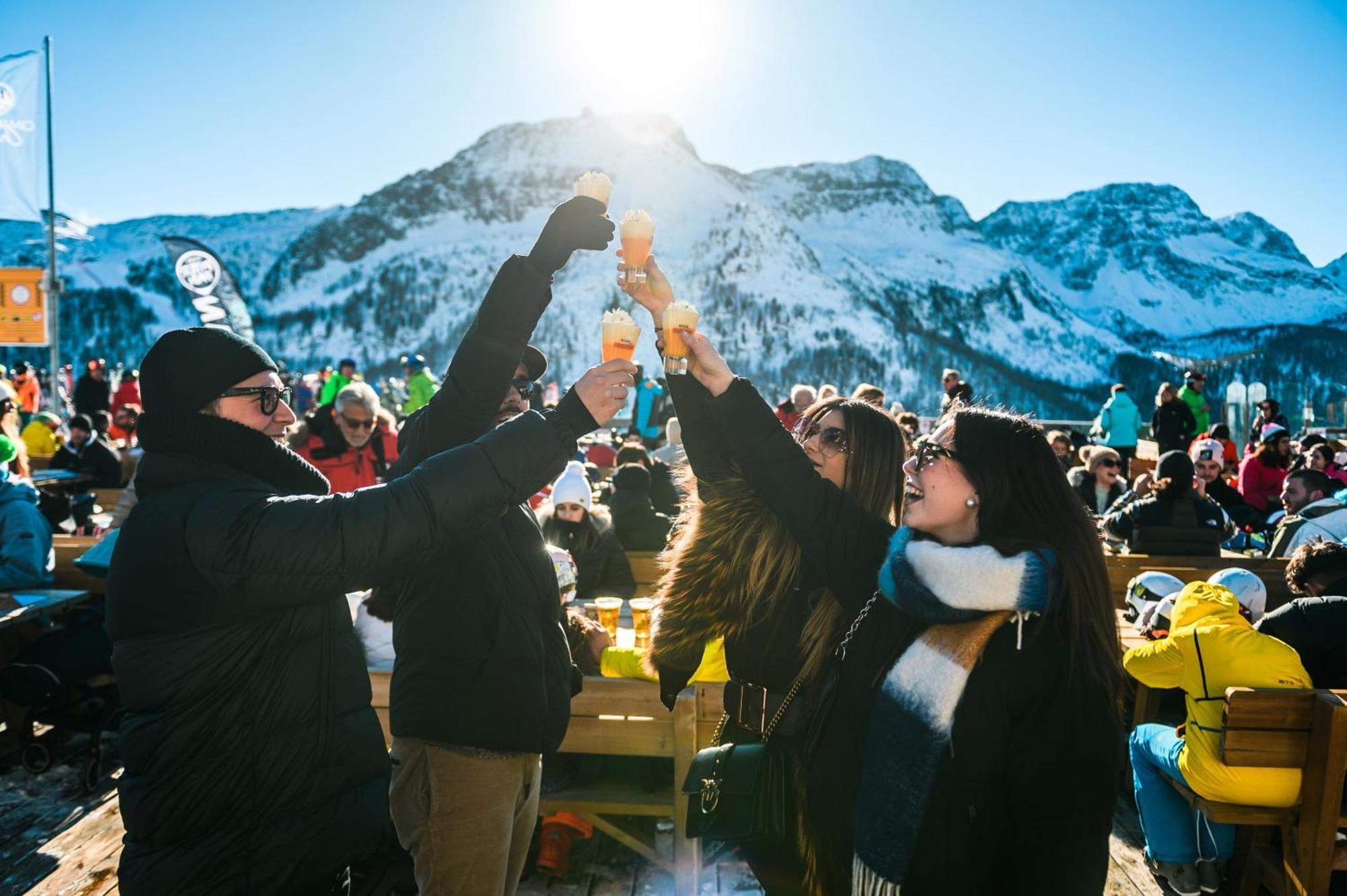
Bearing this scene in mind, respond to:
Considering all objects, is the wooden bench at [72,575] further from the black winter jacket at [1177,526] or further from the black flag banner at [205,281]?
the black flag banner at [205,281]

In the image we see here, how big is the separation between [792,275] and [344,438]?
175ft

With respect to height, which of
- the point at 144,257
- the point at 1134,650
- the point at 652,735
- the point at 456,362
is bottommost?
the point at 652,735

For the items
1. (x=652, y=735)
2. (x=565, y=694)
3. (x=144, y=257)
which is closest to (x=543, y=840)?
(x=652, y=735)

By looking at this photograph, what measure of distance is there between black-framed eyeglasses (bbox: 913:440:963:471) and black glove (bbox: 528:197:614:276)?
88 centimetres

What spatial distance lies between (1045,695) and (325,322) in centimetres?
6076

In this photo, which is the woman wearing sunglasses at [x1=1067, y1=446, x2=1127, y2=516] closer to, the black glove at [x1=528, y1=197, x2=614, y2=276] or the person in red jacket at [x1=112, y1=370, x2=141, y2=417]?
the black glove at [x1=528, y1=197, x2=614, y2=276]

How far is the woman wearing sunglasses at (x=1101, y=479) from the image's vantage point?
8016mm

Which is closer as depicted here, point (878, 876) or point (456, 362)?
point (878, 876)

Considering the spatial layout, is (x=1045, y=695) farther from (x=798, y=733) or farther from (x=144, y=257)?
(x=144, y=257)

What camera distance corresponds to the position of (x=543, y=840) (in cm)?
336

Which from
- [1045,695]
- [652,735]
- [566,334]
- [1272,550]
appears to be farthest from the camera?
[566,334]

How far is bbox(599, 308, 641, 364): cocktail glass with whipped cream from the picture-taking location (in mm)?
1973

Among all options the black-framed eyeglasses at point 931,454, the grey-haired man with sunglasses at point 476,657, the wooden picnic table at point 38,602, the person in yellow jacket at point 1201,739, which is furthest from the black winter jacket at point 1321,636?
the wooden picnic table at point 38,602

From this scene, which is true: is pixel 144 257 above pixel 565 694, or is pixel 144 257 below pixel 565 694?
above
